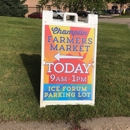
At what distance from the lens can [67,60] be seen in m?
3.83

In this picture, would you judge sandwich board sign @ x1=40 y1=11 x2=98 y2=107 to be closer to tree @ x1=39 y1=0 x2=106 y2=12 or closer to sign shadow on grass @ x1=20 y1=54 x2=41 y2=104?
sign shadow on grass @ x1=20 y1=54 x2=41 y2=104

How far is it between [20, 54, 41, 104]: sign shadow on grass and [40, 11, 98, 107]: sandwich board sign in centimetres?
49

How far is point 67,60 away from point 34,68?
1831 millimetres

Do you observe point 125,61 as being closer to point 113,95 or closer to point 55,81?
point 113,95

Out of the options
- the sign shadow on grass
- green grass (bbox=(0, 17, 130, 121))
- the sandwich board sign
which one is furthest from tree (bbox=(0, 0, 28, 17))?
the sandwich board sign

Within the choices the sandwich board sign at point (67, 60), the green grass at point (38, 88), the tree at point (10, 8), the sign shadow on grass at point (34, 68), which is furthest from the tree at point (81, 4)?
the tree at point (10, 8)

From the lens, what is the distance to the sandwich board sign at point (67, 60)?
12.2 feet

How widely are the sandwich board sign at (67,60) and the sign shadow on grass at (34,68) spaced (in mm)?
487

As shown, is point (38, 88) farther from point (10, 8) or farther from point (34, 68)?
point (10, 8)

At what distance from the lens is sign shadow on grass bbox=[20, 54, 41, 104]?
182 inches

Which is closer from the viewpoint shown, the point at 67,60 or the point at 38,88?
the point at 67,60

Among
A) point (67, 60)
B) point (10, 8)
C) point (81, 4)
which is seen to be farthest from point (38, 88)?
point (10, 8)

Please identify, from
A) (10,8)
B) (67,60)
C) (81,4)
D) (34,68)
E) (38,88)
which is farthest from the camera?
(10,8)

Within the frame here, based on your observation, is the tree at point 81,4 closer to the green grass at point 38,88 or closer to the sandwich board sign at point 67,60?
the green grass at point 38,88
